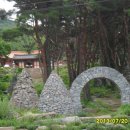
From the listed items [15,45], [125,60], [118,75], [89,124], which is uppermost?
[15,45]

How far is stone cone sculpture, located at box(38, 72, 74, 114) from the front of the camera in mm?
17203

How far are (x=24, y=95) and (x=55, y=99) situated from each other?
Result: 1880 mm

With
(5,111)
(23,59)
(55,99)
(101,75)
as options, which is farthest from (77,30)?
(23,59)

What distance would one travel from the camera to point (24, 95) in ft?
60.8

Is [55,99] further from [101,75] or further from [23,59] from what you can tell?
[23,59]

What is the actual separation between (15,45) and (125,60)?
30.6m

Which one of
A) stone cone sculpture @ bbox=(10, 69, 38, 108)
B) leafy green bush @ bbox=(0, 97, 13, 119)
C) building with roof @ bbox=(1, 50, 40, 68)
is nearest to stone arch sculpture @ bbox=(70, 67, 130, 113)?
stone cone sculpture @ bbox=(10, 69, 38, 108)

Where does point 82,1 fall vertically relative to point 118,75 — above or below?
above

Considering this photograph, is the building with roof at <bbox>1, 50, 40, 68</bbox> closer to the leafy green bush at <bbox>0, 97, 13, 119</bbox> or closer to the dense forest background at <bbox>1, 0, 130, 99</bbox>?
the dense forest background at <bbox>1, 0, 130, 99</bbox>

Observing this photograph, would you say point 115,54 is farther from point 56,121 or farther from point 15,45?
point 15,45

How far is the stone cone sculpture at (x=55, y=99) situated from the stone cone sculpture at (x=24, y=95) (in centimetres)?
108

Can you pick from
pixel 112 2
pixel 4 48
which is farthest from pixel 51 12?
pixel 4 48

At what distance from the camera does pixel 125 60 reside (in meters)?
30.0

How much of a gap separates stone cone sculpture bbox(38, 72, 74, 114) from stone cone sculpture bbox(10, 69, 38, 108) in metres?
1.08
